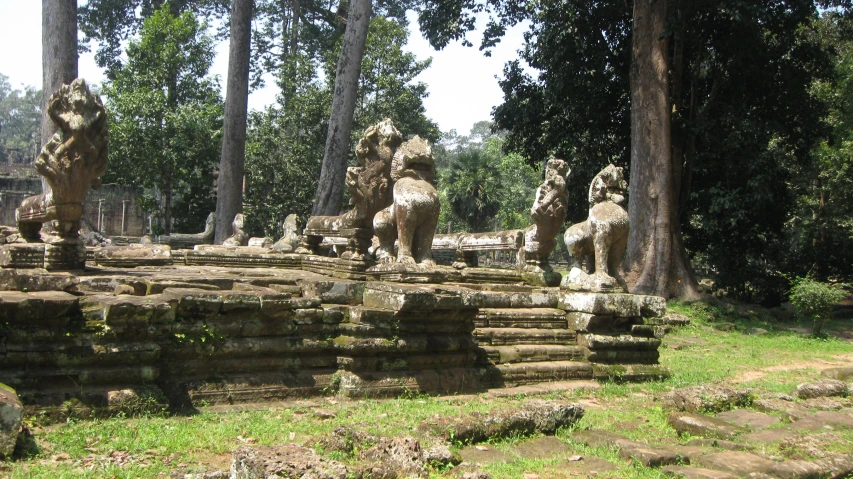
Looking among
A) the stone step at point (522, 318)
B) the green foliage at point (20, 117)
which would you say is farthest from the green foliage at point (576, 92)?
the green foliage at point (20, 117)

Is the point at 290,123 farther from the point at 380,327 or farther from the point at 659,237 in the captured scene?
the point at 380,327

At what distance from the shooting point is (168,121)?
23.4 meters

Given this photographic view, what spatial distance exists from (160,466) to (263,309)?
1.67m

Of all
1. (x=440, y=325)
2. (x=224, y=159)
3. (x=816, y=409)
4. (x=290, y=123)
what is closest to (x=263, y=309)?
(x=440, y=325)

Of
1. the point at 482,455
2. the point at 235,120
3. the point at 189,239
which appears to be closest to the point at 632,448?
the point at 482,455

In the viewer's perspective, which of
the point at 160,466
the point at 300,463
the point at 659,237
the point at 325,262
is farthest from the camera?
the point at 659,237

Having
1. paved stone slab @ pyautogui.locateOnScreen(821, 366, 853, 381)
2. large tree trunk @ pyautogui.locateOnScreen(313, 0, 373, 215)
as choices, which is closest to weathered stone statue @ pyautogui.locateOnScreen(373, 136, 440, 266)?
paved stone slab @ pyautogui.locateOnScreen(821, 366, 853, 381)

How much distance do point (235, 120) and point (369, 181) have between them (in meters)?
11.5

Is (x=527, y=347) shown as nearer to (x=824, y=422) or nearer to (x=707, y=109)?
(x=824, y=422)

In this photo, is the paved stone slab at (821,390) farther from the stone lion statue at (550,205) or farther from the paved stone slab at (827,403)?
the stone lion statue at (550,205)

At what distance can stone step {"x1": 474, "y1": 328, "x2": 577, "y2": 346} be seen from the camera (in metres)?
6.67

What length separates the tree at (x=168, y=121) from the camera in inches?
917

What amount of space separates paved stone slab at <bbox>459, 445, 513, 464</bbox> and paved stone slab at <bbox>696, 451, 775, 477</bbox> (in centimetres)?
109

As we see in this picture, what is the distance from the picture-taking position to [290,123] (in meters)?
24.8
